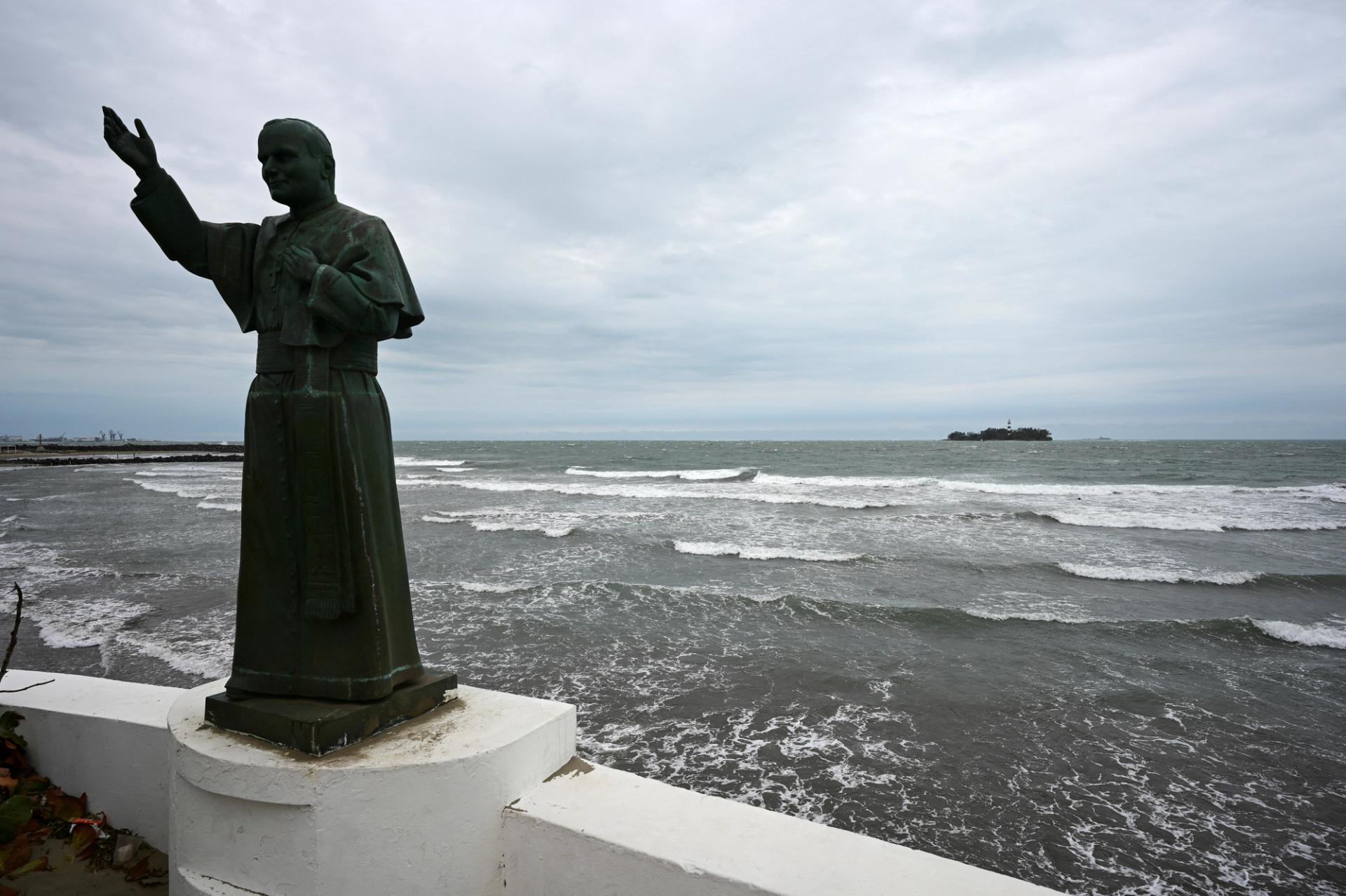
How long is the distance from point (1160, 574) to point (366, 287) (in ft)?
41.7

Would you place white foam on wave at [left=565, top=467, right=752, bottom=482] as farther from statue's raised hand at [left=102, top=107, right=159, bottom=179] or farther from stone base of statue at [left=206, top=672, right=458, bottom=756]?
statue's raised hand at [left=102, top=107, right=159, bottom=179]

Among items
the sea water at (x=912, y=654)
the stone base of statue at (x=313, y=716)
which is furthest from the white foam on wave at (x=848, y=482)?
the stone base of statue at (x=313, y=716)

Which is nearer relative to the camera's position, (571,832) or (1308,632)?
(571,832)

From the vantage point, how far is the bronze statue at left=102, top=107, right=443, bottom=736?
2.10 meters

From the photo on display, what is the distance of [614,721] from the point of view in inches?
204

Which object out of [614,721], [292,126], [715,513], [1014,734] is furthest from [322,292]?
[715,513]

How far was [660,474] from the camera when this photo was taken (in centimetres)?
3912

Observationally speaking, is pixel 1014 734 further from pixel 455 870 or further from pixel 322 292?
pixel 322 292

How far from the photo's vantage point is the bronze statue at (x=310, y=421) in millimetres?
2102

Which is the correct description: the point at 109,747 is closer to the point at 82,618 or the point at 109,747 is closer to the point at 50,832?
the point at 50,832

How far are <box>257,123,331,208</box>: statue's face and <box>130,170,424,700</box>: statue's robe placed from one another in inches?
3.2

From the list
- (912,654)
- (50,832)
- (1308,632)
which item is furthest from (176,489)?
(1308,632)

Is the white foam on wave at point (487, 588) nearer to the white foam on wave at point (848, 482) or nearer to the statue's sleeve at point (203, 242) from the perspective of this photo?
the statue's sleeve at point (203, 242)

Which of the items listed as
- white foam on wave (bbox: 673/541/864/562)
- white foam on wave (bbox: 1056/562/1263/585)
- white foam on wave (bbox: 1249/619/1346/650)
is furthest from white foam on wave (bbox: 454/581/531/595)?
white foam on wave (bbox: 1249/619/1346/650)
